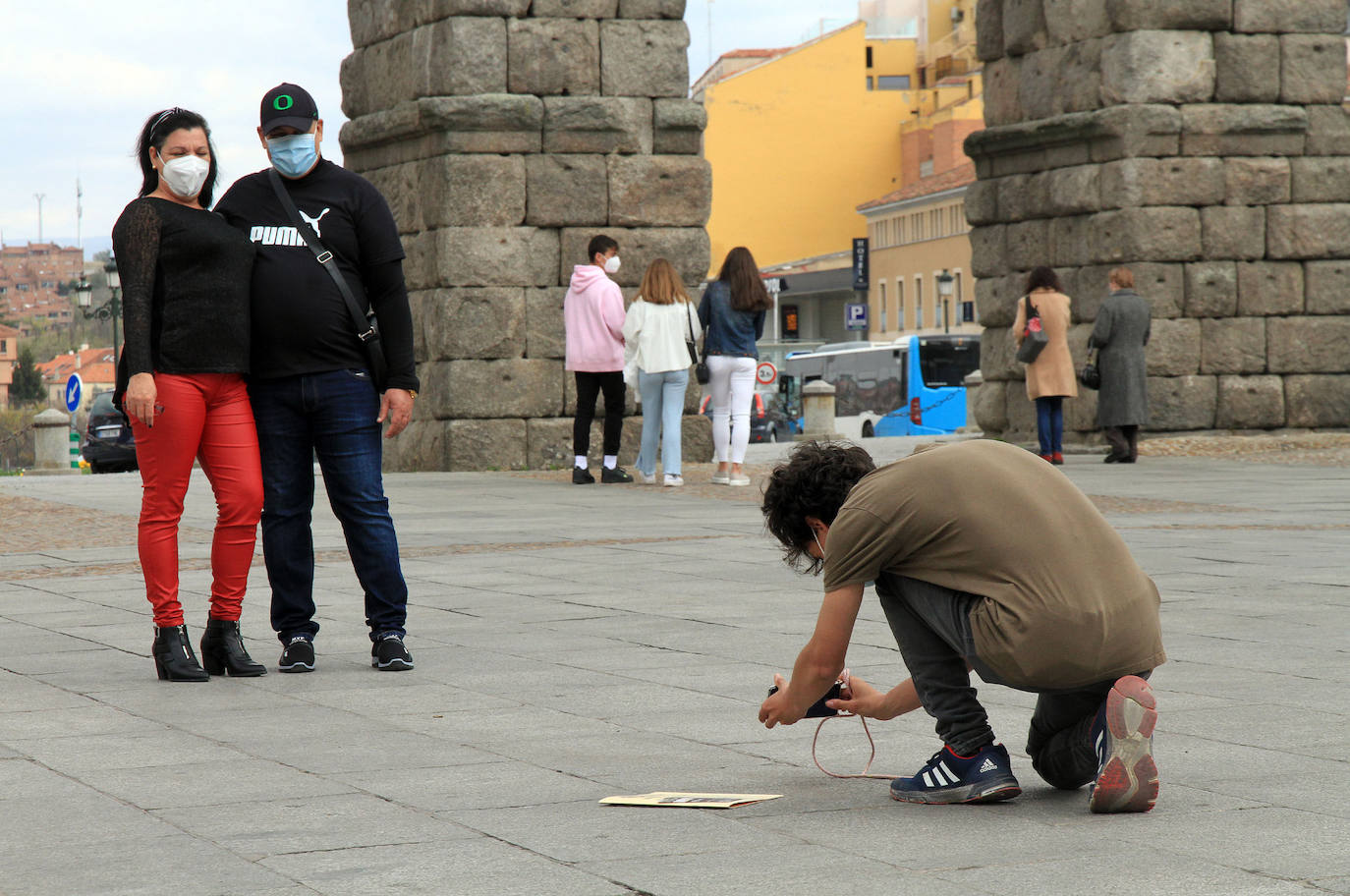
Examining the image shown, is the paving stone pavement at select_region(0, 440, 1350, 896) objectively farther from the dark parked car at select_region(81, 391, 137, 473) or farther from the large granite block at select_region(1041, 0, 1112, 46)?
the dark parked car at select_region(81, 391, 137, 473)

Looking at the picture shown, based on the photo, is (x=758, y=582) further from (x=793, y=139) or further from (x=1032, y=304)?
(x=793, y=139)

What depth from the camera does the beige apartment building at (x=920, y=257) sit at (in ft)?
223

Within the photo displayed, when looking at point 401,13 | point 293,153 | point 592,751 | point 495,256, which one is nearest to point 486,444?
point 495,256

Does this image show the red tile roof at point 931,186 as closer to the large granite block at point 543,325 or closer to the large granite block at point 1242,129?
the large granite block at point 1242,129

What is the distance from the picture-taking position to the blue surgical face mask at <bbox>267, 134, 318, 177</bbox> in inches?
245

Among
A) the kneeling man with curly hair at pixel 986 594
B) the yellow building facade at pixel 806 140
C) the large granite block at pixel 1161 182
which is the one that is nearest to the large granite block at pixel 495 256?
the large granite block at pixel 1161 182

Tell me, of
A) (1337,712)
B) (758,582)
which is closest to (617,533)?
(758,582)

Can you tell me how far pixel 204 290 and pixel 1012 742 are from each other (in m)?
2.92

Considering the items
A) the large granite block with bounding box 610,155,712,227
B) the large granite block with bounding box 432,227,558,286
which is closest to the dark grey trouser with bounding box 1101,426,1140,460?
the large granite block with bounding box 610,155,712,227

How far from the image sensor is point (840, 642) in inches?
159

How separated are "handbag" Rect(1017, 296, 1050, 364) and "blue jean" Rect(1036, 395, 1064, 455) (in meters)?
0.39

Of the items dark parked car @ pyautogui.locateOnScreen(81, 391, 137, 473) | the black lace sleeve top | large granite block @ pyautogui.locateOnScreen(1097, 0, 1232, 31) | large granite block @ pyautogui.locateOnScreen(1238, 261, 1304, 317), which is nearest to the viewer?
the black lace sleeve top

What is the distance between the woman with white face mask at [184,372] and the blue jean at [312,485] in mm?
88

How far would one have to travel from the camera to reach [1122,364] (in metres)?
16.5
